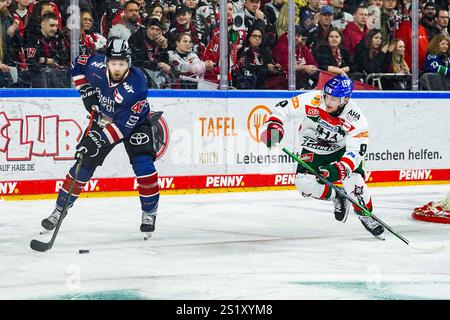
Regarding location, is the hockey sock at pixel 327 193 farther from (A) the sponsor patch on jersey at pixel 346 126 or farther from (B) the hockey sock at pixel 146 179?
(B) the hockey sock at pixel 146 179

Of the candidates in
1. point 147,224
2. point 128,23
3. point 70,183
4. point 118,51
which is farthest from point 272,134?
point 128,23

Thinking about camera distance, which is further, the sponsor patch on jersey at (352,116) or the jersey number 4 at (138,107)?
the sponsor patch on jersey at (352,116)

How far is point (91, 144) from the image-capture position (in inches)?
231

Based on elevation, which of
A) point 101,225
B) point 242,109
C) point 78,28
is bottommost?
point 101,225

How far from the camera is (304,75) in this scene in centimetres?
939

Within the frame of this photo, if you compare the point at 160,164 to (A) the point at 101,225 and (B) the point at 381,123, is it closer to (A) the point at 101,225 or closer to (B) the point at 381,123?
(A) the point at 101,225

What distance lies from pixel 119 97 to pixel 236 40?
316 cm

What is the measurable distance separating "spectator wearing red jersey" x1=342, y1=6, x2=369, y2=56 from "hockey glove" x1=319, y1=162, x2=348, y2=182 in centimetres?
345

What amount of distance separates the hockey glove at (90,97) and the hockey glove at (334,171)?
5.56 feet

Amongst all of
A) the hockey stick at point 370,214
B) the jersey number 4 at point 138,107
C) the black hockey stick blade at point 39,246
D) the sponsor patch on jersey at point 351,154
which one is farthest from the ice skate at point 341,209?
the black hockey stick blade at point 39,246

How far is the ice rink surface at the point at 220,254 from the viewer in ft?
14.6

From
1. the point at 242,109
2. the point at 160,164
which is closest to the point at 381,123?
the point at 242,109

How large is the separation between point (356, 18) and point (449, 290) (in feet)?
18.6
